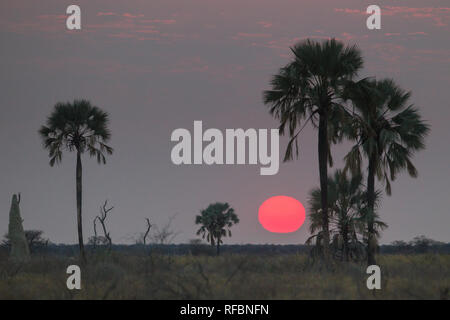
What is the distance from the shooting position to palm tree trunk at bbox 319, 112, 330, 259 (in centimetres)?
3006

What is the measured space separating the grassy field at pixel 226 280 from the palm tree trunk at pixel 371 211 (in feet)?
3.97

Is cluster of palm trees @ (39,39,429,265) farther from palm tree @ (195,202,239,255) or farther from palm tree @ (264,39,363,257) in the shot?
palm tree @ (195,202,239,255)

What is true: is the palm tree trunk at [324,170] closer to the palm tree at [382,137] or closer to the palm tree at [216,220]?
the palm tree at [382,137]

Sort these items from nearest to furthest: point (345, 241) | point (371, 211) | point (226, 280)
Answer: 1. point (226, 280)
2. point (371, 211)
3. point (345, 241)

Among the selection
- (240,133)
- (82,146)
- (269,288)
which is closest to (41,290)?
(269,288)

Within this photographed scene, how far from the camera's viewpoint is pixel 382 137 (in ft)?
107

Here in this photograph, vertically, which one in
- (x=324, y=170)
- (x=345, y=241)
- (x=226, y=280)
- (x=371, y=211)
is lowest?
(x=226, y=280)

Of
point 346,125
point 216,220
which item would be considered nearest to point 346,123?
point 346,125

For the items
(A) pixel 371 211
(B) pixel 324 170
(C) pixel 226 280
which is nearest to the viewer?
(C) pixel 226 280

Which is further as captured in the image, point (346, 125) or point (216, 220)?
point (216, 220)

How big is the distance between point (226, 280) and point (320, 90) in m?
9.63

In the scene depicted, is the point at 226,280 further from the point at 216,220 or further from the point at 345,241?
the point at 216,220

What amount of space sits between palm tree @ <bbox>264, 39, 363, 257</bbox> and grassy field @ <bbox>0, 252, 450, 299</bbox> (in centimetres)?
338

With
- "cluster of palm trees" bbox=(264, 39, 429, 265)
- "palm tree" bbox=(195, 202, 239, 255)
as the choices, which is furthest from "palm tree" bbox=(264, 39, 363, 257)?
"palm tree" bbox=(195, 202, 239, 255)
